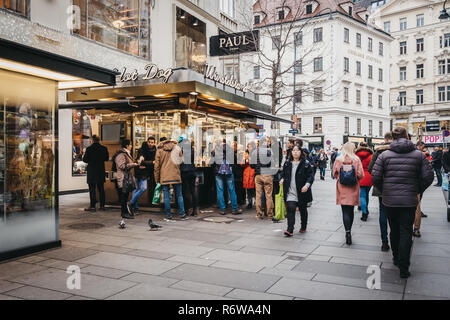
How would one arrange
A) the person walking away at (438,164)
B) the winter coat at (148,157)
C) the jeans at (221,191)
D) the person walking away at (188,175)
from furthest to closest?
the person walking away at (438,164)
the winter coat at (148,157)
the jeans at (221,191)
the person walking away at (188,175)

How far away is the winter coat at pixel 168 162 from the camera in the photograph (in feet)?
30.8

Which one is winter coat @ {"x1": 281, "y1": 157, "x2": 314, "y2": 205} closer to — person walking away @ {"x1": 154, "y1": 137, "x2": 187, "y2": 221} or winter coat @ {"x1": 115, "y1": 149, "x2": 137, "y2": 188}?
person walking away @ {"x1": 154, "y1": 137, "x2": 187, "y2": 221}

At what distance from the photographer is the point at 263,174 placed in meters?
9.36

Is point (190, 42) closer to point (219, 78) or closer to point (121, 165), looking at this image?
point (219, 78)

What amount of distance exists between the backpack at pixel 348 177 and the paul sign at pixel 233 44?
317 inches

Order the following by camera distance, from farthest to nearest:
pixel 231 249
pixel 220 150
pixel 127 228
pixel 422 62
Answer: pixel 422 62
pixel 220 150
pixel 127 228
pixel 231 249

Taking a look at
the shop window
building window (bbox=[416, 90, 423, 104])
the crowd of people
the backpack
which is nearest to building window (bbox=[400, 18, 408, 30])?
building window (bbox=[416, 90, 423, 104])

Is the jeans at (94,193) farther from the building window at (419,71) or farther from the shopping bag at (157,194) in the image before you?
the building window at (419,71)

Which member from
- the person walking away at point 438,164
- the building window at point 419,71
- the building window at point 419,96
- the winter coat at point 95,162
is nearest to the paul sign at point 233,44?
the winter coat at point 95,162

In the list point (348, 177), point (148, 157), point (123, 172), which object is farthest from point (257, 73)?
point (348, 177)

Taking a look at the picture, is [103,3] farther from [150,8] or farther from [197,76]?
[197,76]

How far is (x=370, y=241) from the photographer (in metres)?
7.18

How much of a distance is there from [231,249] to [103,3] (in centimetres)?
1177
